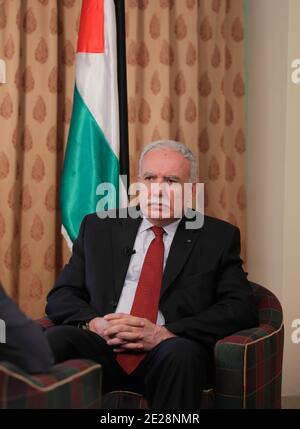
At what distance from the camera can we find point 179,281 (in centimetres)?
233

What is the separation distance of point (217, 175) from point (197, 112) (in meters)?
0.42

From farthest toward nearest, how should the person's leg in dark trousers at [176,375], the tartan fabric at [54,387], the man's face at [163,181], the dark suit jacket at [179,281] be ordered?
the man's face at [163,181], the dark suit jacket at [179,281], the person's leg in dark trousers at [176,375], the tartan fabric at [54,387]

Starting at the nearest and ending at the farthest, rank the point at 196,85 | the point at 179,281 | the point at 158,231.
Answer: the point at 179,281, the point at 158,231, the point at 196,85

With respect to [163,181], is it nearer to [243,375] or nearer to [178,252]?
[178,252]

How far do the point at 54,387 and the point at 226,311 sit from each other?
3.46 feet

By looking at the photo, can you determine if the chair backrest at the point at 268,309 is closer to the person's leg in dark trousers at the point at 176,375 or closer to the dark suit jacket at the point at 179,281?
the dark suit jacket at the point at 179,281

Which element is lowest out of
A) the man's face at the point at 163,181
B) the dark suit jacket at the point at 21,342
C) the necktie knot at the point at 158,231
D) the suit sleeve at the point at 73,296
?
the suit sleeve at the point at 73,296

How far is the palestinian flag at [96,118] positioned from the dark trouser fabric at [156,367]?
3.23 ft

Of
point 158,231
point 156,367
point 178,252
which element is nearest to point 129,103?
point 158,231

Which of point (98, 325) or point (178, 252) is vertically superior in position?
point (178, 252)

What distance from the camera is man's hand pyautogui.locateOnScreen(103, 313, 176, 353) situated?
82.2 inches

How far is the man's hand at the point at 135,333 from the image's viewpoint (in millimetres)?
2088

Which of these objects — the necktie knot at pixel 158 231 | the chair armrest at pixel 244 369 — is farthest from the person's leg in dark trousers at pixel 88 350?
the necktie knot at pixel 158 231

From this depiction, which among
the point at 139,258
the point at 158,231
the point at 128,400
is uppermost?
the point at 158,231
